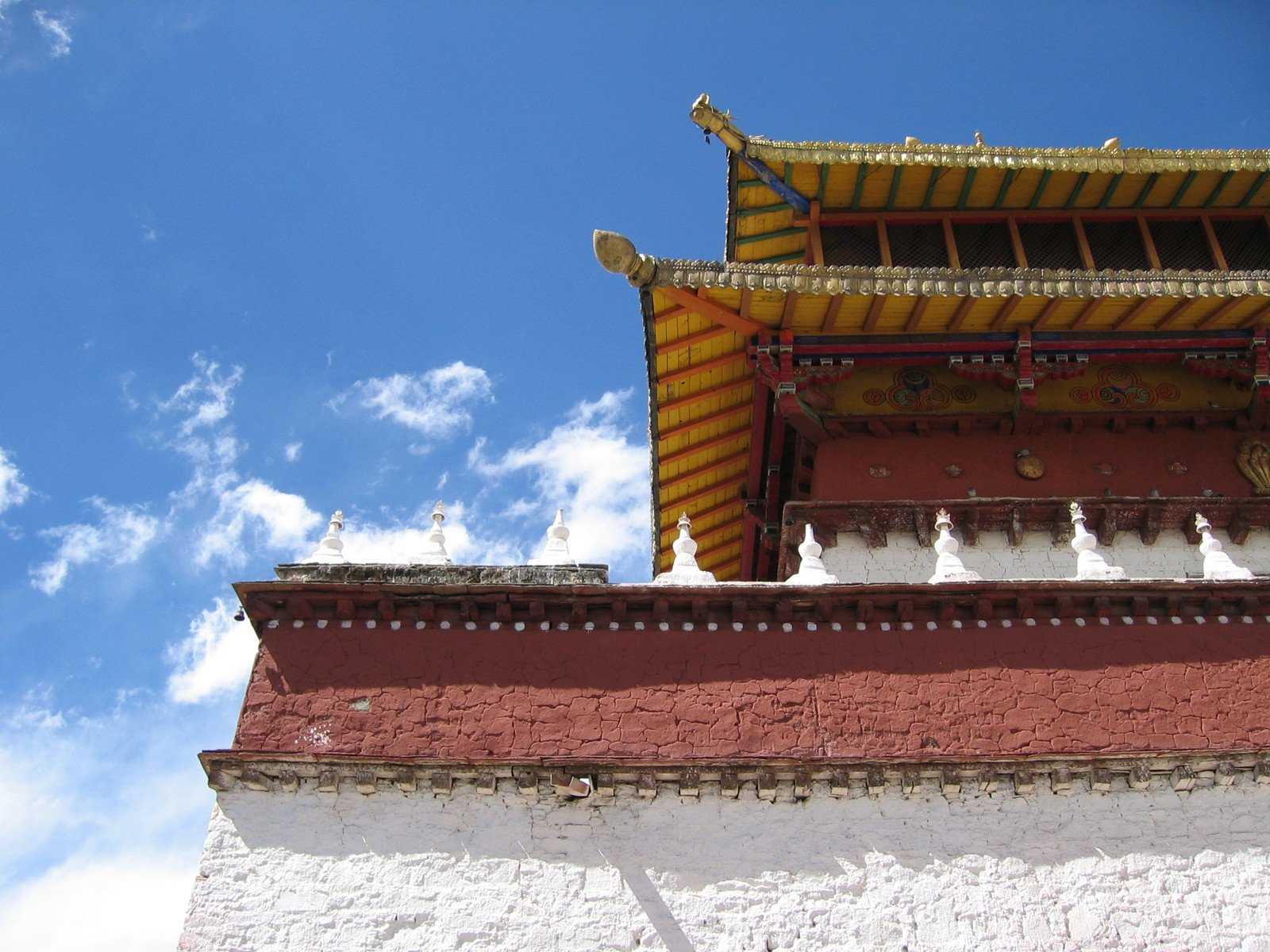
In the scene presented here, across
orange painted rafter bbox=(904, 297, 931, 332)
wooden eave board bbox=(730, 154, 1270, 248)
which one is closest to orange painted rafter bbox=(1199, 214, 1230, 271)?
wooden eave board bbox=(730, 154, 1270, 248)

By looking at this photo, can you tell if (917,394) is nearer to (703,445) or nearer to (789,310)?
(789,310)

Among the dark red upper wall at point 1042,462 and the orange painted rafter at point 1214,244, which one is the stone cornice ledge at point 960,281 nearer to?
the dark red upper wall at point 1042,462

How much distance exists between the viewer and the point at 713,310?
8367mm

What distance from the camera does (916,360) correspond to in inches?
349

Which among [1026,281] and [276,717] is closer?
[276,717]

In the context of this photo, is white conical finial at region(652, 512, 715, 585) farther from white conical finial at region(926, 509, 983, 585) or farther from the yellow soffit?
the yellow soffit

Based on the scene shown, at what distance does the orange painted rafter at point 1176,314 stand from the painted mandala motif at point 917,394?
1.34 m

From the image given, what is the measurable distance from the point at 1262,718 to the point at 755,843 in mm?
2722

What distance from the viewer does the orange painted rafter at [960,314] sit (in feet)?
27.5

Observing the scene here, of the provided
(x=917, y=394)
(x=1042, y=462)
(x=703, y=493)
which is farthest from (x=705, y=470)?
(x=1042, y=462)

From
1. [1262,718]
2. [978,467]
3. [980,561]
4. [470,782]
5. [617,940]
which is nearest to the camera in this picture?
[617,940]

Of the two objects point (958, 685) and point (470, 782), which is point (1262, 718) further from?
point (470, 782)

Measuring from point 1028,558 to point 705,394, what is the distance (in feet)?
8.80

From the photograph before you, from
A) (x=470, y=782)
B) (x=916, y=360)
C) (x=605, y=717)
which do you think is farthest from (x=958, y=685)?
(x=916, y=360)
